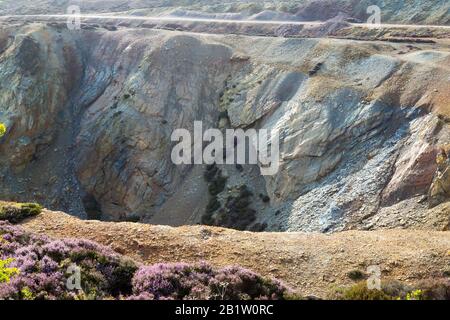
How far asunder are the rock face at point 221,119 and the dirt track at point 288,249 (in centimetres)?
730

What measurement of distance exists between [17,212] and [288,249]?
1484cm

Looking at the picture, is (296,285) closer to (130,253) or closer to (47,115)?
(130,253)

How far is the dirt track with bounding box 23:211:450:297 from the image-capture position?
19.1 metres

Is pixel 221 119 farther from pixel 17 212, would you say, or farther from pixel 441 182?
pixel 17 212

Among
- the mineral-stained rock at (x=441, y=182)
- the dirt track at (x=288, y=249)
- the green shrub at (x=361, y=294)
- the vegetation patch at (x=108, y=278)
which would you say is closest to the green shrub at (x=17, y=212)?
the dirt track at (x=288, y=249)

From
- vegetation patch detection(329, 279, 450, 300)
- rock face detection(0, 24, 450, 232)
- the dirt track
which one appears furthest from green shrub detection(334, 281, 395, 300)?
rock face detection(0, 24, 450, 232)

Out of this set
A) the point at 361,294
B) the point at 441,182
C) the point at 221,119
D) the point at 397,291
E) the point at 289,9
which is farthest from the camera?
the point at 289,9

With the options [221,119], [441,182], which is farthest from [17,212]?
[221,119]

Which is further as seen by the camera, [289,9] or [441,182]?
[289,9]

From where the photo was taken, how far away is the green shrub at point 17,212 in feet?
75.2

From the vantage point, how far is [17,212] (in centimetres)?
2316

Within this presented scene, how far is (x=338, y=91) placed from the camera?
4369 centimetres

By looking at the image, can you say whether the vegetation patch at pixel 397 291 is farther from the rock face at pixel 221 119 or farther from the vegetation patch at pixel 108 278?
the rock face at pixel 221 119

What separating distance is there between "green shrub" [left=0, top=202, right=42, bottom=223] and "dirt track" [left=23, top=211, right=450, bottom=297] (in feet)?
2.16
